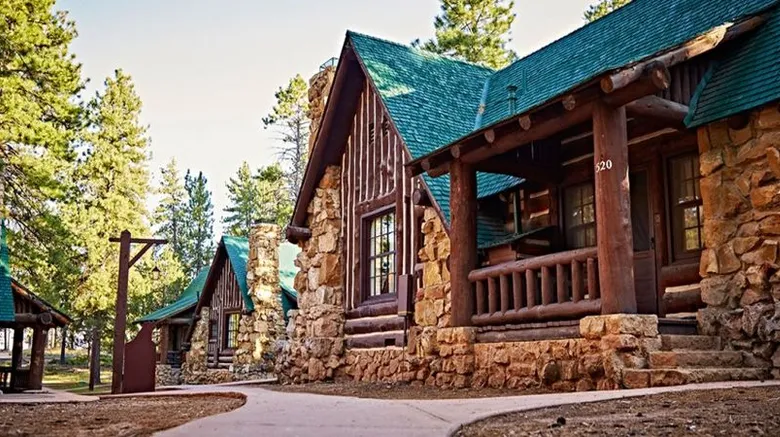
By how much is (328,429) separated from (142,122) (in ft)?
139

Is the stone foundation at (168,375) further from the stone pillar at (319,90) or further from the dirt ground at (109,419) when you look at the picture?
the dirt ground at (109,419)

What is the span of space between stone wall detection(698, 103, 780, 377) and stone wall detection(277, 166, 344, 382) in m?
8.42

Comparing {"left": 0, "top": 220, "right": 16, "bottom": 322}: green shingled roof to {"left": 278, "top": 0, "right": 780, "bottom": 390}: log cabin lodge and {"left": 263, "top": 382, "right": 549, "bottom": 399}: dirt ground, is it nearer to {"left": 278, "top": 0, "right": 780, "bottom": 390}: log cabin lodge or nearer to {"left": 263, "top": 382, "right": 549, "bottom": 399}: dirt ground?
{"left": 278, "top": 0, "right": 780, "bottom": 390}: log cabin lodge

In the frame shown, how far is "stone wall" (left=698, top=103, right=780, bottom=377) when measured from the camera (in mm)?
8906

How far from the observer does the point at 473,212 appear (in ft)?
37.3

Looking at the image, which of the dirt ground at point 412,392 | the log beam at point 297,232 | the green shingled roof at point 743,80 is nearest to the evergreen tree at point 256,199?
the log beam at point 297,232

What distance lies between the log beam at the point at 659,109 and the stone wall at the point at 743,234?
37 centimetres

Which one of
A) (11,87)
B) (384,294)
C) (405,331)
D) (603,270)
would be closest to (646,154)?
(603,270)

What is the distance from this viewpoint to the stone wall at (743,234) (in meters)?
8.91

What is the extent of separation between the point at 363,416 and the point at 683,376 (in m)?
3.81

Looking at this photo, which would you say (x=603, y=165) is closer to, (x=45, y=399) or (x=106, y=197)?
(x=45, y=399)

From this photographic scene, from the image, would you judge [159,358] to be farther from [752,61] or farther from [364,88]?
[752,61]

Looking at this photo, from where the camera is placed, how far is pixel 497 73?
18234 mm

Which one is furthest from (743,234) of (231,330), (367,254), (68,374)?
(68,374)
